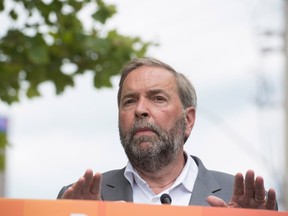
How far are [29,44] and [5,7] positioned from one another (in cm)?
52

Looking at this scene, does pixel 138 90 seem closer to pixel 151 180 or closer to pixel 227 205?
pixel 151 180

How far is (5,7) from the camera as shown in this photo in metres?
8.87

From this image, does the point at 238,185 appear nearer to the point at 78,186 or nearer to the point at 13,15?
the point at 78,186

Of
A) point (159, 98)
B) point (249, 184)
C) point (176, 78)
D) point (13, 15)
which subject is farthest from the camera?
point (13, 15)

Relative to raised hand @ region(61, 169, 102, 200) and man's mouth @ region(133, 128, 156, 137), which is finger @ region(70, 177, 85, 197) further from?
man's mouth @ region(133, 128, 156, 137)

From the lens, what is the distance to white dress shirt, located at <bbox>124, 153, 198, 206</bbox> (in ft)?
15.0

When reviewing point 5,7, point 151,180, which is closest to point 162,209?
point 151,180

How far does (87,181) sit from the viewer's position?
160 inches

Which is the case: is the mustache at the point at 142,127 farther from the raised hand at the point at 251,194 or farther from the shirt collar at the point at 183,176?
the raised hand at the point at 251,194

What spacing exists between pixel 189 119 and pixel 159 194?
509mm

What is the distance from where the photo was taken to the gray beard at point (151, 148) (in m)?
4.55

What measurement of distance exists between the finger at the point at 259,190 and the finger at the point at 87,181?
2.35ft

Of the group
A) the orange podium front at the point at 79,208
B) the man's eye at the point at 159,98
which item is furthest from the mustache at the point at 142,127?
the orange podium front at the point at 79,208

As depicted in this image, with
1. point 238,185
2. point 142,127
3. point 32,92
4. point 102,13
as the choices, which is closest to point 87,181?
point 142,127
